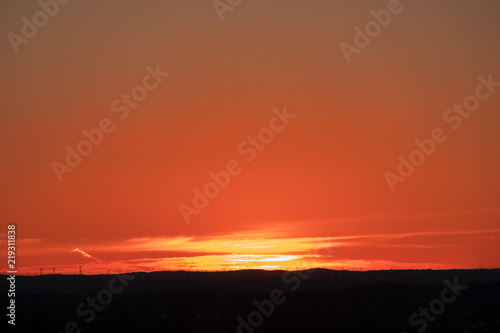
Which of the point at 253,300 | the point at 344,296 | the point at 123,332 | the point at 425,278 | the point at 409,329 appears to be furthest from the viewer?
the point at 425,278

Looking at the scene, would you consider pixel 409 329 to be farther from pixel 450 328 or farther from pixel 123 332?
pixel 123 332

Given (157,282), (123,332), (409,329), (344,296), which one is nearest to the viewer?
(123,332)

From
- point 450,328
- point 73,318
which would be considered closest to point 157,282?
point 73,318

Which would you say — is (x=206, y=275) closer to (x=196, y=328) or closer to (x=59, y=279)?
Answer: (x=59, y=279)

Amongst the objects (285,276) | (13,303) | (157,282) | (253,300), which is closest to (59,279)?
(157,282)

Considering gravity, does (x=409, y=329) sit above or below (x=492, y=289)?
below

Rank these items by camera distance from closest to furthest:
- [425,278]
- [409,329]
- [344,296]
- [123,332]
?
[123,332] → [409,329] → [344,296] → [425,278]

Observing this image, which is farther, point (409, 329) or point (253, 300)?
point (253, 300)

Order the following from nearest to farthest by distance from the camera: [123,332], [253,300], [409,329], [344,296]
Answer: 1. [123,332]
2. [409,329]
3. [253,300]
4. [344,296]

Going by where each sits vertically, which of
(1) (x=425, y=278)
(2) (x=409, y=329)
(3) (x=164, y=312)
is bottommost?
(2) (x=409, y=329)
